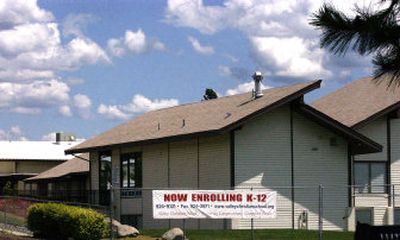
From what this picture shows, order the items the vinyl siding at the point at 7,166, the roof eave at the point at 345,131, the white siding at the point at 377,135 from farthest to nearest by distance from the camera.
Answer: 1. the vinyl siding at the point at 7,166
2. the white siding at the point at 377,135
3. the roof eave at the point at 345,131

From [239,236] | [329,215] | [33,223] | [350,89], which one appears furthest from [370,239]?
[350,89]

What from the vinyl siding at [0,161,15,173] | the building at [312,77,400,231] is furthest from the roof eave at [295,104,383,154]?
the vinyl siding at [0,161,15,173]

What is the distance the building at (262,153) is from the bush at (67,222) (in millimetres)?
4394

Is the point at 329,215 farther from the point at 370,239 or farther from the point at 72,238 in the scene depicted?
the point at 370,239

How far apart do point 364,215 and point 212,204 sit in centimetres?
1200

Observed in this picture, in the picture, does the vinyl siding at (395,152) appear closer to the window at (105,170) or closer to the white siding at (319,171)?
the white siding at (319,171)

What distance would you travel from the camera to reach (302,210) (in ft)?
103

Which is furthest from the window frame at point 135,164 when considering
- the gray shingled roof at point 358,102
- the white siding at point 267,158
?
the gray shingled roof at point 358,102

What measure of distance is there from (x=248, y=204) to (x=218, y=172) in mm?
6426

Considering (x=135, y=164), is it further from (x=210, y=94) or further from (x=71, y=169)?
(x=210, y=94)

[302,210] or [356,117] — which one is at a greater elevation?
[356,117]

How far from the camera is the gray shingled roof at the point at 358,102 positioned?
34531 mm

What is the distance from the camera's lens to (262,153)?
31000 millimetres

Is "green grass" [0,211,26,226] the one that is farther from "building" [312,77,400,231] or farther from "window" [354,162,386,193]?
"window" [354,162,386,193]
